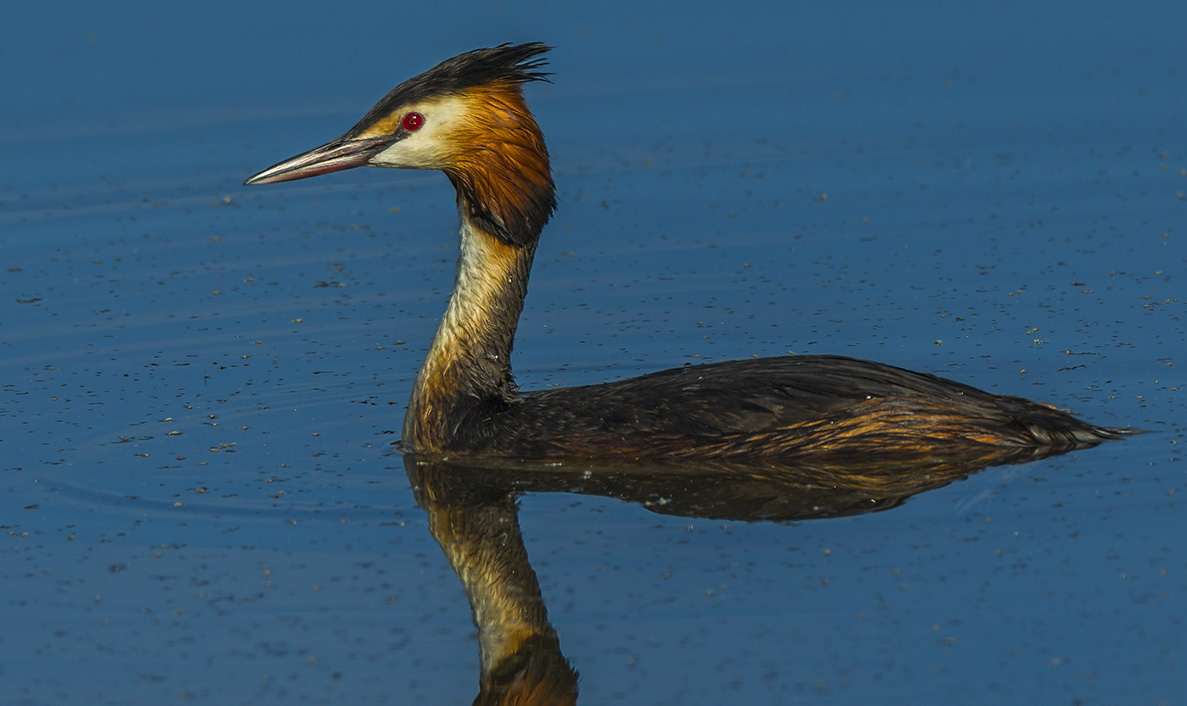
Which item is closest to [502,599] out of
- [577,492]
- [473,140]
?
[577,492]

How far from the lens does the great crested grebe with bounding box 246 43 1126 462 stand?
29.8 ft

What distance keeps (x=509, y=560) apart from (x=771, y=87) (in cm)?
848

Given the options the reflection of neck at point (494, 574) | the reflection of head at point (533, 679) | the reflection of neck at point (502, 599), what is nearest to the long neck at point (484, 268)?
the reflection of neck at point (502, 599)

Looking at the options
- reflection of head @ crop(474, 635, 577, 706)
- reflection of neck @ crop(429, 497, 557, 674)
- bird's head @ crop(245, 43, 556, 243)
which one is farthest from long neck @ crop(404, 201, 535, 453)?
reflection of head @ crop(474, 635, 577, 706)

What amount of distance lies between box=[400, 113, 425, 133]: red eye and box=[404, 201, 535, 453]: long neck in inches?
16.4

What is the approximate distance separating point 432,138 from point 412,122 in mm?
123

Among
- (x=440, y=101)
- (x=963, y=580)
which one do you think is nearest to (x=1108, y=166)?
(x=440, y=101)

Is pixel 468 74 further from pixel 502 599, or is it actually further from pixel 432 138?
pixel 502 599

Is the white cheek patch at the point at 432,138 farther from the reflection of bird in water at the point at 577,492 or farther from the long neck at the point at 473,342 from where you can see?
the reflection of bird in water at the point at 577,492

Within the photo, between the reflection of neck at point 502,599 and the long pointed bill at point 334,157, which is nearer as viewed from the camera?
the reflection of neck at point 502,599

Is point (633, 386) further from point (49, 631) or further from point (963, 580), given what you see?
point (49, 631)

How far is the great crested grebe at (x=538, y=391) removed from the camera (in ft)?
29.8

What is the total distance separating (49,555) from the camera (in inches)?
334

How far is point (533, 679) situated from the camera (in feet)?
23.7
